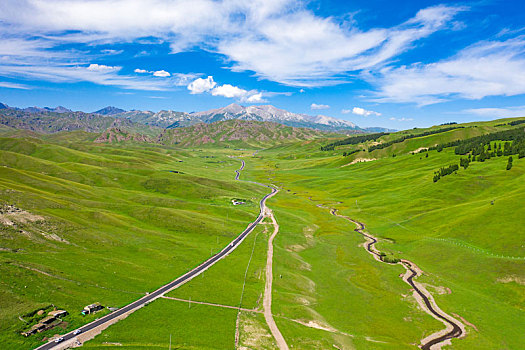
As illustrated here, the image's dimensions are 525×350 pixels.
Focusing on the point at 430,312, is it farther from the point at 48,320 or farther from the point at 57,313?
the point at 48,320

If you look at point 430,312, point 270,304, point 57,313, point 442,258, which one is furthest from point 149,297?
point 442,258

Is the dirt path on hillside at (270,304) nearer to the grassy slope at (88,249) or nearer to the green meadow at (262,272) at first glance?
the green meadow at (262,272)

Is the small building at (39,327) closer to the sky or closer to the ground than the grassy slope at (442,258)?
closer to the sky

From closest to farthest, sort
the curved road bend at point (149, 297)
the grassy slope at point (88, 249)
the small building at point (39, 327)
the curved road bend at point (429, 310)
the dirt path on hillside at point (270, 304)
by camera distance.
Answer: the curved road bend at point (149, 297), the small building at point (39, 327), the dirt path on hillside at point (270, 304), the grassy slope at point (88, 249), the curved road bend at point (429, 310)

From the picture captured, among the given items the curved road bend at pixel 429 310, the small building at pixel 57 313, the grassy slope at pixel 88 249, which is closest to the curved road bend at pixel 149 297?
the grassy slope at pixel 88 249

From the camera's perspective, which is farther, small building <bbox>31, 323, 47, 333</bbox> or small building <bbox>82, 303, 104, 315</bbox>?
small building <bbox>82, 303, 104, 315</bbox>

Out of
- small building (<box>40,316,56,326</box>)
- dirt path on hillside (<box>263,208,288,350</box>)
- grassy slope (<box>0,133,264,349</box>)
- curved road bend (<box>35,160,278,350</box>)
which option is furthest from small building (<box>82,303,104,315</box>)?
dirt path on hillside (<box>263,208,288,350</box>)

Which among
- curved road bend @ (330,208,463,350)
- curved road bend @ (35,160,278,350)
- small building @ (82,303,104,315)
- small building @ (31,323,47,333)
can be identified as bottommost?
curved road bend @ (330,208,463,350)

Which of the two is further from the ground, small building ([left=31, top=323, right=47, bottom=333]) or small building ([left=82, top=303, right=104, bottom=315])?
small building ([left=31, top=323, right=47, bottom=333])

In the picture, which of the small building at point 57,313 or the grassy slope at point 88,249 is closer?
the small building at point 57,313

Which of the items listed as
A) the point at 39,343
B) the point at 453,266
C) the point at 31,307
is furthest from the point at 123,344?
the point at 453,266

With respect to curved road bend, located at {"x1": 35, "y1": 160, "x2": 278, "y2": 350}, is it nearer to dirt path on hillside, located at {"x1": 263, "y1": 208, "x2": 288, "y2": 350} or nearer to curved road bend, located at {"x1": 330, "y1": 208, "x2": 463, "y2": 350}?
dirt path on hillside, located at {"x1": 263, "y1": 208, "x2": 288, "y2": 350}
